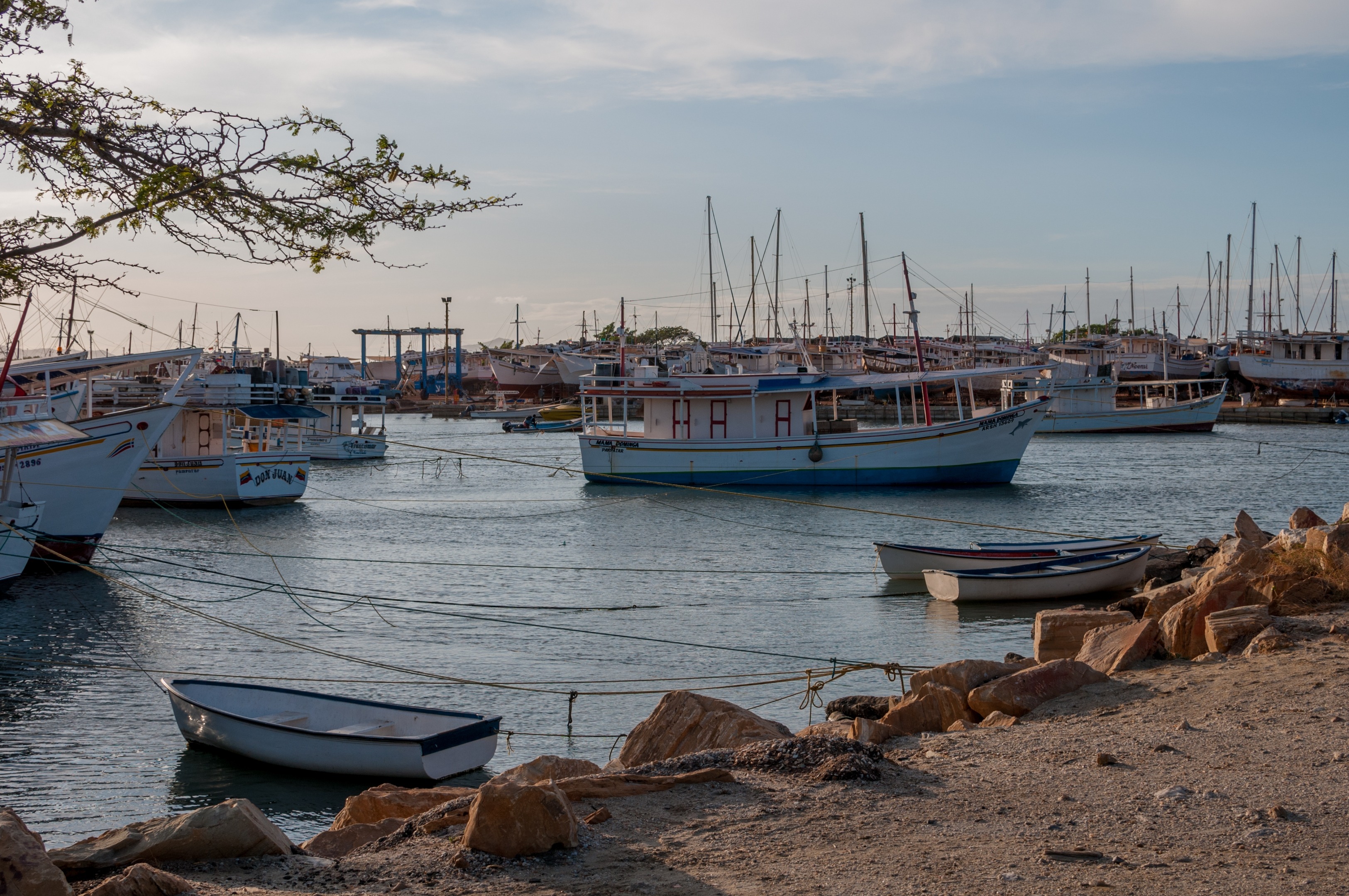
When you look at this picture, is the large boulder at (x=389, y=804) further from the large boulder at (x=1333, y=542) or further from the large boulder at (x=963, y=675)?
the large boulder at (x=1333, y=542)

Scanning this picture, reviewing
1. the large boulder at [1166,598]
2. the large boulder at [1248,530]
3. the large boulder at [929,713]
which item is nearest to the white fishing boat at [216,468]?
the large boulder at [1248,530]

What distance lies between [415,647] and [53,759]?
534cm

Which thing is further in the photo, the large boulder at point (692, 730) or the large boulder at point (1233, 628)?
the large boulder at point (1233, 628)

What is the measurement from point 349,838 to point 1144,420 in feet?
217

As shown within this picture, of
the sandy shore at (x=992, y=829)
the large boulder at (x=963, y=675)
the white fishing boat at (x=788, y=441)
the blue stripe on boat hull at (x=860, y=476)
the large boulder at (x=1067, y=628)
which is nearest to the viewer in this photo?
the sandy shore at (x=992, y=829)

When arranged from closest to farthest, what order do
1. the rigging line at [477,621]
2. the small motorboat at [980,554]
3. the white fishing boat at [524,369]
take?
the rigging line at [477,621], the small motorboat at [980,554], the white fishing boat at [524,369]

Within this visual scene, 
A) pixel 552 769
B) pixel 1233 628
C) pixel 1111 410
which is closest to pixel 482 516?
pixel 552 769

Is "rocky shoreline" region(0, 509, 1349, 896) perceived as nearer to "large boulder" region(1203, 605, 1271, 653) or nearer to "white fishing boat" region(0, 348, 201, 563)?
"large boulder" region(1203, 605, 1271, 653)

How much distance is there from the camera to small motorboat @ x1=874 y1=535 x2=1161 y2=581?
18.6 m

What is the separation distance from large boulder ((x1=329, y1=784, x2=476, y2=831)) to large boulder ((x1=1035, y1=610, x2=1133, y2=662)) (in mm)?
5468

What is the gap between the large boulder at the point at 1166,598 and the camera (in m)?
10.6

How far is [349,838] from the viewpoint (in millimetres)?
6309

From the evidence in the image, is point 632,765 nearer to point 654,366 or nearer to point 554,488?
point 554,488

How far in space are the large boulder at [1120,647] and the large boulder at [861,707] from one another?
1.53 m
